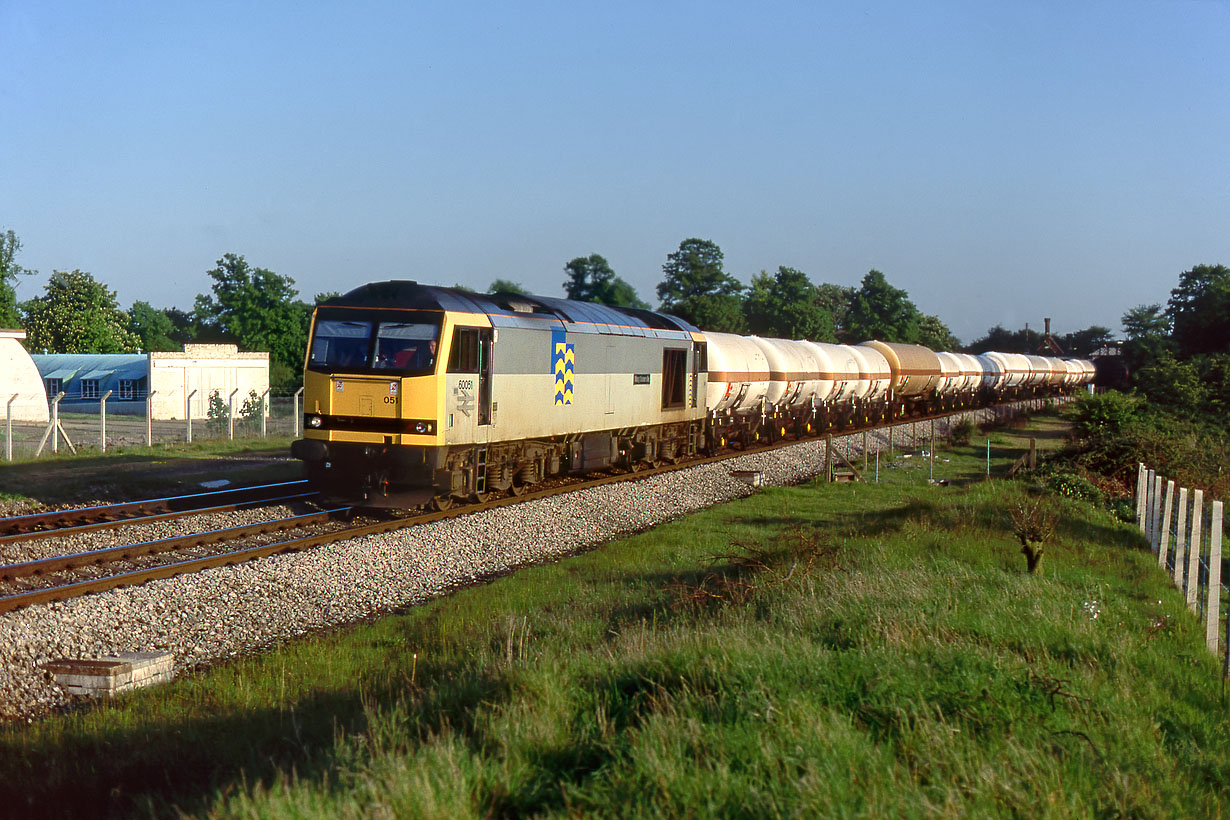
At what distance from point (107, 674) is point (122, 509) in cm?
881

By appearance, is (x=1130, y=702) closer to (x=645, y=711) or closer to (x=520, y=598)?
(x=645, y=711)

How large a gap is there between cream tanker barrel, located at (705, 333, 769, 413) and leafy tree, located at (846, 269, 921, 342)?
71.6 m

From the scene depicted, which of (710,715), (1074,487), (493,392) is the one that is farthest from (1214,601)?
(1074,487)

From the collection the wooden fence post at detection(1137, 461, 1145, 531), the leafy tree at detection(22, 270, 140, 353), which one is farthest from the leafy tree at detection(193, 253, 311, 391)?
the wooden fence post at detection(1137, 461, 1145, 531)

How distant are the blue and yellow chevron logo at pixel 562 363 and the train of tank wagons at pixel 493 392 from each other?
38 millimetres

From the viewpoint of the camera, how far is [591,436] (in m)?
22.9

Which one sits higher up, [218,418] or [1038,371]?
[1038,371]

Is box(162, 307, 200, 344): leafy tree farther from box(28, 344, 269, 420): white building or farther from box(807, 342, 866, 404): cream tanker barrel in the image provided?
box(807, 342, 866, 404): cream tanker barrel

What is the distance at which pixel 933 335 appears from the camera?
107188mm

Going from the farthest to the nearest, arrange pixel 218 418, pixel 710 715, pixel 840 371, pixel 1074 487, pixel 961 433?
pixel 961 433
pixel 840 371
pixel 218 418
pixel 1074 487
pixel 710 715

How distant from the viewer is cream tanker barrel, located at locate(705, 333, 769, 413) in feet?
96.3

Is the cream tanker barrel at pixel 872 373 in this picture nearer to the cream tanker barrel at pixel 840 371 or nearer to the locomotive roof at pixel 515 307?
the cream tanker barrel at pixel 840 371

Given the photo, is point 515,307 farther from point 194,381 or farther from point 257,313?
point 257,313

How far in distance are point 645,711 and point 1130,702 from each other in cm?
309
